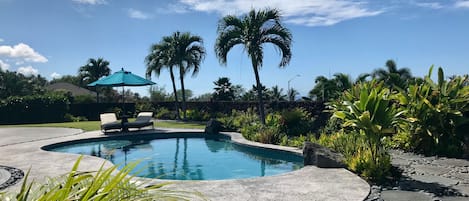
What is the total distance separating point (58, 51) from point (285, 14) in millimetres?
14044

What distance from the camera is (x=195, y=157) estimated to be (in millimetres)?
9469

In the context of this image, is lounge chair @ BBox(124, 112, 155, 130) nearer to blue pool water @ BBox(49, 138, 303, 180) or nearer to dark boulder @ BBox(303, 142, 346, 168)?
blue pool water @ BBox(49, 138, 303, 180)

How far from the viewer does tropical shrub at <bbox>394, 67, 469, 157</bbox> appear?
23.6ft

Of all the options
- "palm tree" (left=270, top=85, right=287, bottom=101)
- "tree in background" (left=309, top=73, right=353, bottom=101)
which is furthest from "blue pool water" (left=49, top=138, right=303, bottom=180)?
Result: "palm tree" (left=270, top=85, right=287, bottom=101)

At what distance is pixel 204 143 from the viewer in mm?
12055

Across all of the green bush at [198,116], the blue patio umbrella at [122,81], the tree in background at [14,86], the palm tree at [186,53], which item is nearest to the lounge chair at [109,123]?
the blue patio umbrella at [122,81]

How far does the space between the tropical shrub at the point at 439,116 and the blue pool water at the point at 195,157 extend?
2826 millimetres

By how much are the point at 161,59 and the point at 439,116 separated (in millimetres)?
18007

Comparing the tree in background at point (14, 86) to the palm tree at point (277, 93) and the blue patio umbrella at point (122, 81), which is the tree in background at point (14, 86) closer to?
the blue patio umbrella at point (122, 81)

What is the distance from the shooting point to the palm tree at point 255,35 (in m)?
13.4

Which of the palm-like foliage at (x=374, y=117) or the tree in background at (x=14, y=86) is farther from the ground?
the tree in background at (x=14, y=86)

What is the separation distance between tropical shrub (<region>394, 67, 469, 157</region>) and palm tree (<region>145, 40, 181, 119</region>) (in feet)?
52.4

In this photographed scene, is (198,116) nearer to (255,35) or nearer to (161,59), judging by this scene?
(161,59)

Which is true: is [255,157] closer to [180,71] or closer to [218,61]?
[218,61]
